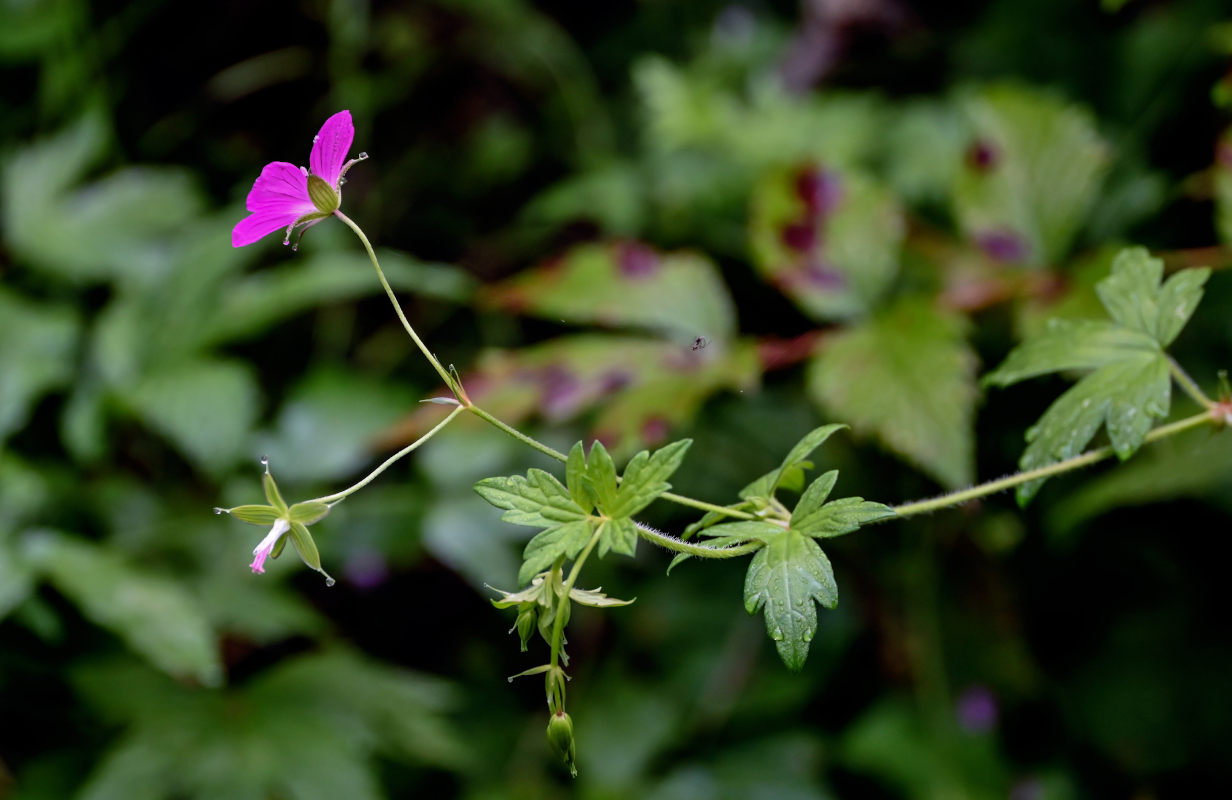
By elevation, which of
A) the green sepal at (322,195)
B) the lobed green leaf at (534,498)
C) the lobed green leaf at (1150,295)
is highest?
the green sepal at (322,195)

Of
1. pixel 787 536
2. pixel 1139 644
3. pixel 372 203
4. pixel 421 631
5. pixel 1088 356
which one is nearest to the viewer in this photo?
pixel 787 536

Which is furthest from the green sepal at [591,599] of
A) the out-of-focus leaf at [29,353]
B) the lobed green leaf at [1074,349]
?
the out-of-focus leaf at [29,353]

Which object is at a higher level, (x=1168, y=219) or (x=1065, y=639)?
(x=1168, y=219)

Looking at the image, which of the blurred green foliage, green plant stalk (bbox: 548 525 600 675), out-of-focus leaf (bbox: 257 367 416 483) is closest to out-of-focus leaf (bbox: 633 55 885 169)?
the blurred green foliage

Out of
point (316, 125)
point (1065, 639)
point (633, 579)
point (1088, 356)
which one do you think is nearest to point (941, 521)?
point (1065, 639)

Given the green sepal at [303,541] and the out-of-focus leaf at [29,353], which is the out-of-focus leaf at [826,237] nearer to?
the green sepal at [303,541]

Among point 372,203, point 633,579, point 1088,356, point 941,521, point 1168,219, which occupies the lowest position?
point 633,579

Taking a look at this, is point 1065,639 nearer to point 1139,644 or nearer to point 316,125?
point 1139,644
